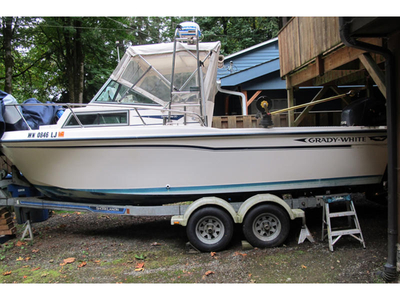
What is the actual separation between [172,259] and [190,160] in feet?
4.66

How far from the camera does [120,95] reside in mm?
5125

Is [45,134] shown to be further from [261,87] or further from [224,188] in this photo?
[261,87]

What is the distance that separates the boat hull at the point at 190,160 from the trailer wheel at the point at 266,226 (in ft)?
1.14

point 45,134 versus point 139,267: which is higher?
point 45,134

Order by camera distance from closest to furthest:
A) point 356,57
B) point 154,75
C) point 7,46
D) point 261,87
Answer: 1. point 356,57
2. point 154,75
3. point 7,46
4. point 261,87

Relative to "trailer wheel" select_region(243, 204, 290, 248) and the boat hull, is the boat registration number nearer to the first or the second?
the boat hull

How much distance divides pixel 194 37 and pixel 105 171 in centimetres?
260

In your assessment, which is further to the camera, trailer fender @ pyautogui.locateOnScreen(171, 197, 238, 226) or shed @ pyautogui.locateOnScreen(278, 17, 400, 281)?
trailer fender @ pyautogui.locateOnScreen(171, 197, 238, 226)

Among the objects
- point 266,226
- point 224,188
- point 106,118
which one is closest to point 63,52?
point 106,118

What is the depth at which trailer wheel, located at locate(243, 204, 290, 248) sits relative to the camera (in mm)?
4168

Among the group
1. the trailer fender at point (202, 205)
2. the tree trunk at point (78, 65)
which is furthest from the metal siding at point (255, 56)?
the trailer fender at point (202, 205)

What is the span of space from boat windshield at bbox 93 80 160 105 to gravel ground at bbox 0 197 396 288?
7.76 feet

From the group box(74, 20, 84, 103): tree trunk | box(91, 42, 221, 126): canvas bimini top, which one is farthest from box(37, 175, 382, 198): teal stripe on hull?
box(74, 20, 84, 103): tree trunk

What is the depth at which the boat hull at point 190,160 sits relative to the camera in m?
4.10
